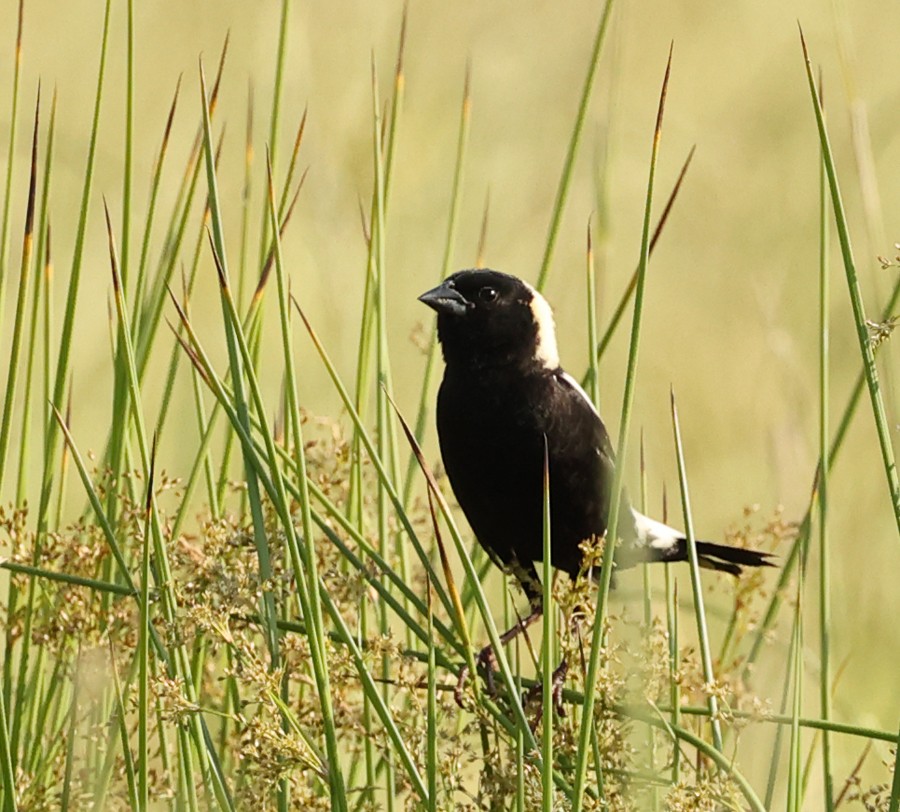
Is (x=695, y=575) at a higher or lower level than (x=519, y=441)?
lower

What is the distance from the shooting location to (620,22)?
8.21ft

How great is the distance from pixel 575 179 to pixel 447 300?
9.39 ft

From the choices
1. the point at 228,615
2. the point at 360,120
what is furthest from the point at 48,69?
the point at 228,615

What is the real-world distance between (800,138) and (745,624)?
182 inches

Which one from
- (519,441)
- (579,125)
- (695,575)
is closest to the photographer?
(695,575)

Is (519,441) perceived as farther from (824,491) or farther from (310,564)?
(310,564)

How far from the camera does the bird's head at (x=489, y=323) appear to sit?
112 inches

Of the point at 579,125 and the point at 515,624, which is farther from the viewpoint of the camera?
the point at 515,624

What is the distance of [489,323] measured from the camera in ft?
9.39

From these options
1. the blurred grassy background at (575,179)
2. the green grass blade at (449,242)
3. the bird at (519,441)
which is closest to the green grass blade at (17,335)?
the green grass blade at (449,242)

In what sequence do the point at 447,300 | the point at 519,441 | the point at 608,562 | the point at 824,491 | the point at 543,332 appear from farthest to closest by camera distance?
the point at 543,332 < the point at 447,300 < the point at 519,441 < the point at 824,491 < the point at 608,562

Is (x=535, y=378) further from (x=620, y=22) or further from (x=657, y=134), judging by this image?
(x=657, y=134)

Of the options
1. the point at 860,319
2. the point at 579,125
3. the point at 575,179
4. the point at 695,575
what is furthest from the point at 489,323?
the point at 575,179

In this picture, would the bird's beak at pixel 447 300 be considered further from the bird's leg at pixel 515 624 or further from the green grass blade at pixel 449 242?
the bird's leg at pixel 515 624
